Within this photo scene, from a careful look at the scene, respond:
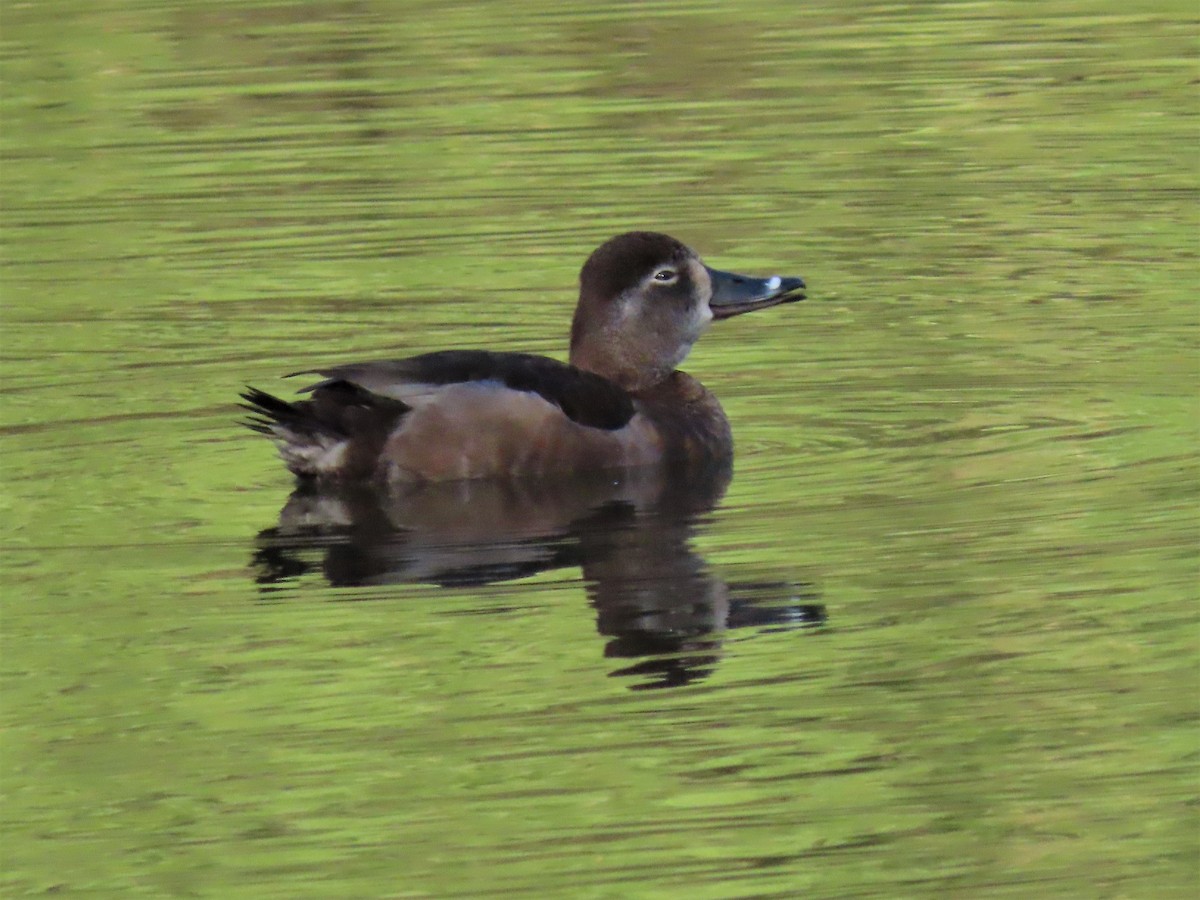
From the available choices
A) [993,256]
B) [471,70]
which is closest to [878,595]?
[993,256]

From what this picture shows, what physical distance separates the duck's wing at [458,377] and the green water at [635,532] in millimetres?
540

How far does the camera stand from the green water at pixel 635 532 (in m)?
6.02

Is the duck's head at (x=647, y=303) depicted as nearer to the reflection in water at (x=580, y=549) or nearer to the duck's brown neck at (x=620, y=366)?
Answer: the duck's brown neck at (x=620, y=366)

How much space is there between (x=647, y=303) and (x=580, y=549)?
1.90 m

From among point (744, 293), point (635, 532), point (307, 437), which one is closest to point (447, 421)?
point (307, 437)

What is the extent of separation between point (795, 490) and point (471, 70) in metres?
→ 9.65

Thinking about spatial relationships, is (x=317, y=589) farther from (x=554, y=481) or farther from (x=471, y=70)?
(x=471, y=70)

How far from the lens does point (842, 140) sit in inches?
599

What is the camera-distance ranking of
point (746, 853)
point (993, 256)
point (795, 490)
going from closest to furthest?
point (746, 853) < point (795, 490) < point (993, 256)

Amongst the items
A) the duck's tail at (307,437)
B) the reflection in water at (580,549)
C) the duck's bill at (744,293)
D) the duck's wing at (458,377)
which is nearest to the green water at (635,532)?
the reflection in water at (580,549)

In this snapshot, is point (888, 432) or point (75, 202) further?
point (75, 202)

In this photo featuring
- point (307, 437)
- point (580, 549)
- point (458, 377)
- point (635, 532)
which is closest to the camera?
point (580, 549)

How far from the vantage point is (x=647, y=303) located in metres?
9.88

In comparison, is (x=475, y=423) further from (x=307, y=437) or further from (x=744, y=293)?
(x=744, y=293)
